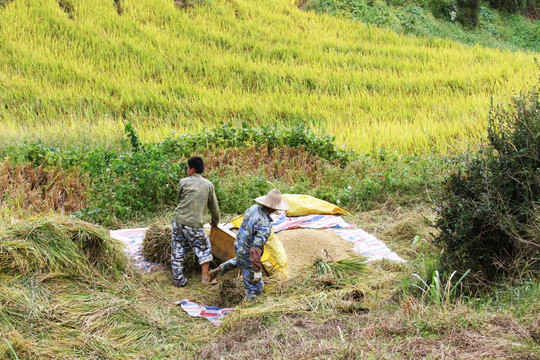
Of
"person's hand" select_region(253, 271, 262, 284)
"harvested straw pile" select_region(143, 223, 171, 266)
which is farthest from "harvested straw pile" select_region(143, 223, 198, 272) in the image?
"person's hand" select_region(253, 271, 262, 284)

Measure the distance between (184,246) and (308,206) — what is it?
1882mm

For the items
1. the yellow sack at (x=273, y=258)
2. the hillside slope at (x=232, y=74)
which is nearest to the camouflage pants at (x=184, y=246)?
the yellow sack at (x=273, y=258)

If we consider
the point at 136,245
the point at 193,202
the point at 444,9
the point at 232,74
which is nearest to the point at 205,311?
the point at 193,202

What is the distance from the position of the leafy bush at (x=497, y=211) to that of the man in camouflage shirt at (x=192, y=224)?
6.25 ft

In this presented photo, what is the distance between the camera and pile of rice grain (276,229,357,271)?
16.6 ft

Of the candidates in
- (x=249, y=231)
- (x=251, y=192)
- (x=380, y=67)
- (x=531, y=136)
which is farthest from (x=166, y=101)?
→ (x=531, y=136)

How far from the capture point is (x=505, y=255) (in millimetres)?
4105

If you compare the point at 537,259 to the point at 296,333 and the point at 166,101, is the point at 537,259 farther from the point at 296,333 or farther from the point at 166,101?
the point at 166,101

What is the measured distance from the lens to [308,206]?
639cm

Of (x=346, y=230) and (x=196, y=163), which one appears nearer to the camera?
(x=196, y=163)

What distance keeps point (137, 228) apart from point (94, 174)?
0.77 m

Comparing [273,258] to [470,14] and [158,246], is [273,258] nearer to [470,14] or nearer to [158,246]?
[158,246]

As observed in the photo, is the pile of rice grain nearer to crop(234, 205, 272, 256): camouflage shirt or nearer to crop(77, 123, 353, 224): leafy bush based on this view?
crop(234, 205, 272, 256): camouflage shirt

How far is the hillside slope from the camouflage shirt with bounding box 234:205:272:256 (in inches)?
174
